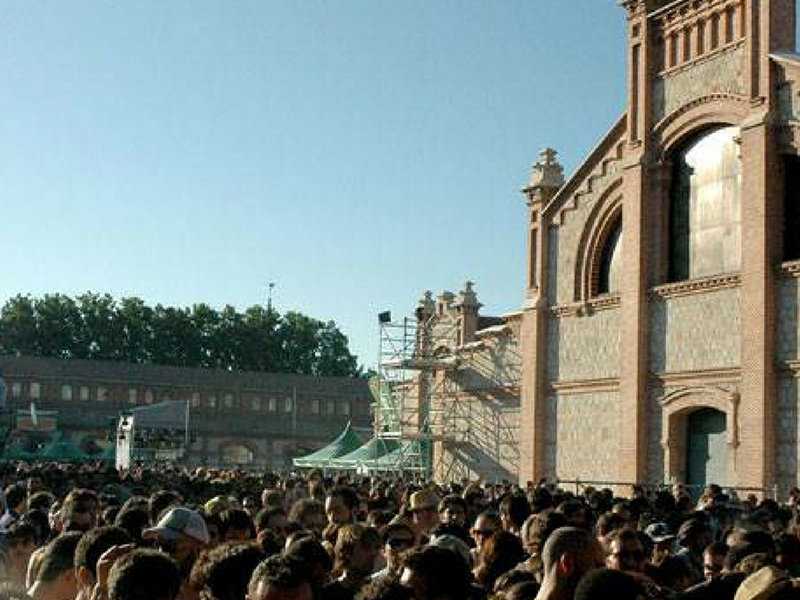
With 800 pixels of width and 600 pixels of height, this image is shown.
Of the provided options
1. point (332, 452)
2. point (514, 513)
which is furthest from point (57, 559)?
point (332, 452)

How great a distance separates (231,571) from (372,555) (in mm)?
2486

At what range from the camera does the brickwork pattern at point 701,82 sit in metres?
28.0

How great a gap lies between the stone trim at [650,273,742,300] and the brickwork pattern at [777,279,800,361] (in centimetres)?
117

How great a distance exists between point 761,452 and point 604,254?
8.50 meters

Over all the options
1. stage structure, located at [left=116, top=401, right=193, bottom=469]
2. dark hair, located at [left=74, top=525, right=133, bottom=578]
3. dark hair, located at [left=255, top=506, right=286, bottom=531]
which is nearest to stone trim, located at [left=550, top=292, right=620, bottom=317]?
stage structure, located at [left=116, top=401, right=193, bottom=469]

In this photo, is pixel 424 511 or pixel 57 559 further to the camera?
pixel 424 511

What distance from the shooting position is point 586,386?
1288 inches

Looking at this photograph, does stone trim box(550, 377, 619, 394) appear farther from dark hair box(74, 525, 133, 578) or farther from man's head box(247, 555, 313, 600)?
man's head box(247, 555, 313, 600)

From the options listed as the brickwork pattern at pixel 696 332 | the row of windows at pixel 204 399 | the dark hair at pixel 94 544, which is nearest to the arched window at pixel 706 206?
the brickwork pattern at pixel 696 332

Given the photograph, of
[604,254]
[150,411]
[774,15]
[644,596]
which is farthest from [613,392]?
[150,411]

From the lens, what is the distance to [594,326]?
107 ft

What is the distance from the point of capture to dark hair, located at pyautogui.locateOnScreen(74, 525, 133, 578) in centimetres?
691

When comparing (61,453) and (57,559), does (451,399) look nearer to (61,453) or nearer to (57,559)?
(61,453)

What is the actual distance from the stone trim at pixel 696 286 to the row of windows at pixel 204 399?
71.3 metres
